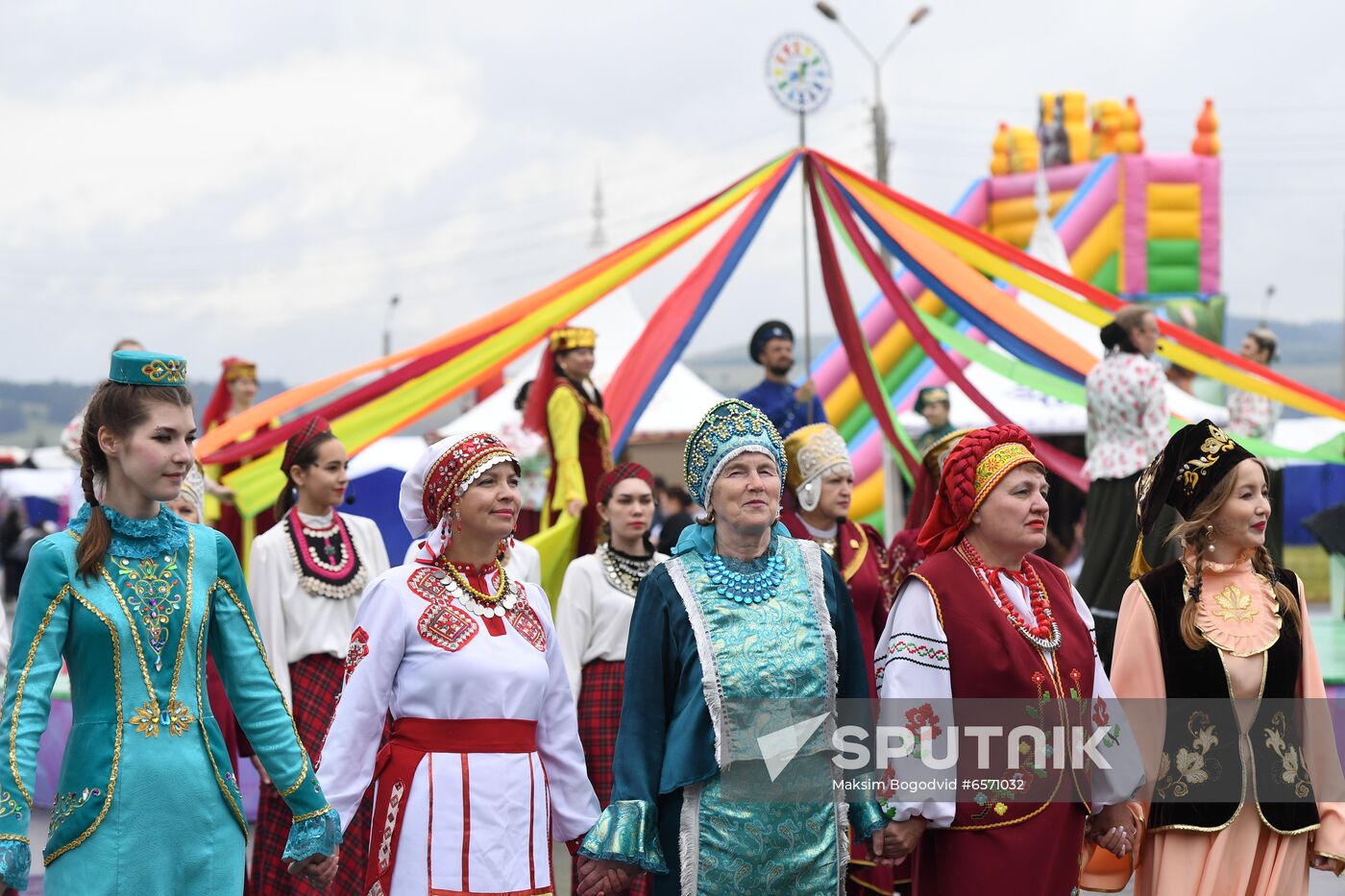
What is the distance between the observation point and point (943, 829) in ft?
12.1

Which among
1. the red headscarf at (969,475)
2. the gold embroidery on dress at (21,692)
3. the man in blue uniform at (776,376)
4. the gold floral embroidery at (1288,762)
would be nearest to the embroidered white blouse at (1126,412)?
the man in blue uniform at (776,376)

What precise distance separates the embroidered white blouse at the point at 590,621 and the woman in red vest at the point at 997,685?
168 cm

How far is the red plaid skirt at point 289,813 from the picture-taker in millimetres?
5110

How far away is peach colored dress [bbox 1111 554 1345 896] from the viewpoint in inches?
155

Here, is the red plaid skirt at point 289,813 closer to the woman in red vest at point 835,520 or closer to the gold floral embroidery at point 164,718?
the woman in red vest at point 835,520

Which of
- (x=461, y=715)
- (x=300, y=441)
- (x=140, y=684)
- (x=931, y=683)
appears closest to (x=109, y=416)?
(x=140, y=684)

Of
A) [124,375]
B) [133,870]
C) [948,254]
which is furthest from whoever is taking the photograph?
[948,254]

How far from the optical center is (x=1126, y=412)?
7.16 m

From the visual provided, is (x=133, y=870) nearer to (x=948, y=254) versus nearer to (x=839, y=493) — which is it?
(x=839, y=493)

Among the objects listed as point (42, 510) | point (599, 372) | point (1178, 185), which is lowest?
point (42, 510)

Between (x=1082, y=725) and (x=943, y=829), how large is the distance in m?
0.43

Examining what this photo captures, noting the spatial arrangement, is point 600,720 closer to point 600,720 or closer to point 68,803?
point 600,720

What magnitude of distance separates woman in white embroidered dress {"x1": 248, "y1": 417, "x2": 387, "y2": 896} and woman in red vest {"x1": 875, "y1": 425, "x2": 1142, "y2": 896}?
2.21 m

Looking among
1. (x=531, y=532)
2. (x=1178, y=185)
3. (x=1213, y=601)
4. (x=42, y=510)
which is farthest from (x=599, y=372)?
(x=42, y=510)
